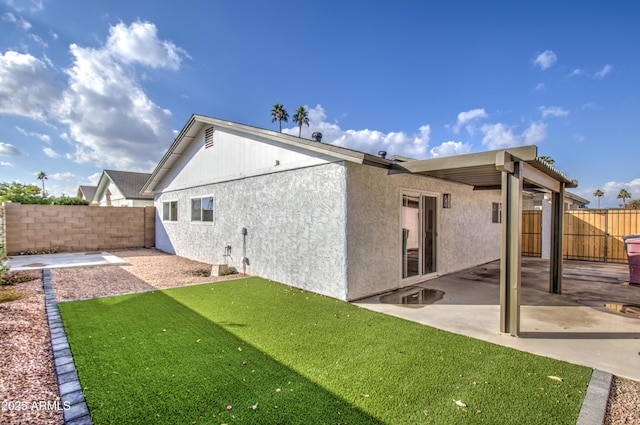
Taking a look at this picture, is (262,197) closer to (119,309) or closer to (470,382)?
(119,309)

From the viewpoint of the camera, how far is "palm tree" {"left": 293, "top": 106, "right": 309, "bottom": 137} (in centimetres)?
3866

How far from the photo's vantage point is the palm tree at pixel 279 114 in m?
37.2

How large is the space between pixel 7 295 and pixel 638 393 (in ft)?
32.7

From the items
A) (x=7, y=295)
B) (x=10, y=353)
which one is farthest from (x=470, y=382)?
(x=7, y=295)

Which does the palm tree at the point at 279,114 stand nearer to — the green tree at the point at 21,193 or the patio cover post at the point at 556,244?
the green tree at the point at 21,193

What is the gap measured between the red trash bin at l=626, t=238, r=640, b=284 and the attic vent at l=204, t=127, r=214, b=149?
42.2 feet

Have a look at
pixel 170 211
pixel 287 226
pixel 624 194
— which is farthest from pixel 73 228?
pixel 624 194

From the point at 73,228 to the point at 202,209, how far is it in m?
7.71

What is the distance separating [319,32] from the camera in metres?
10.5

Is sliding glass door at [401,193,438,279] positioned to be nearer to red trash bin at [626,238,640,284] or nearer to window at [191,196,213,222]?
red trash bin at [626,238,640,284]

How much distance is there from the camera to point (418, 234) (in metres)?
7.81

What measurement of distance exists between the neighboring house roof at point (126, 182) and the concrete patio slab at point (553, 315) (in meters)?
21.9

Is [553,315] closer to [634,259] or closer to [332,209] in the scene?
[332,209]

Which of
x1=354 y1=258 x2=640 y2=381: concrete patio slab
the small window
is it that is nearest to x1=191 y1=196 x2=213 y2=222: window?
x1=354 y1=258 x2=640 y2=381: concrete patio slab
